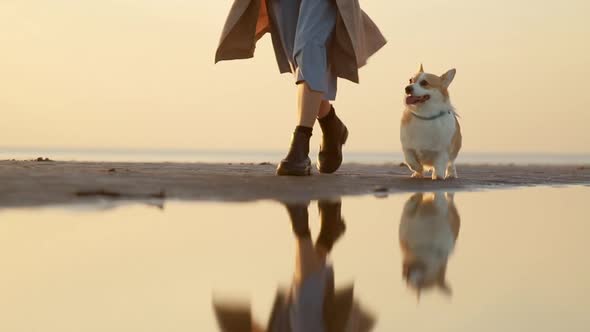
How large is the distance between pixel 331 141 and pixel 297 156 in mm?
1094

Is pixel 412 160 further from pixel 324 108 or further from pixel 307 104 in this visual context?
pixel 307 104

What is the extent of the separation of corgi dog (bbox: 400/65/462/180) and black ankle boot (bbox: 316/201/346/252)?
2.29 meters

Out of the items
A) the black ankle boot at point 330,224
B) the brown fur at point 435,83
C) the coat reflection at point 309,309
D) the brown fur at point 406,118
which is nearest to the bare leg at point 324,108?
the brown fur at point 406,118

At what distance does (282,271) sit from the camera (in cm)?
178

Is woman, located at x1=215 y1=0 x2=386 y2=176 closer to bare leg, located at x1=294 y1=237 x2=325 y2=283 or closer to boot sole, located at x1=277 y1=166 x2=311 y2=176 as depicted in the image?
boot sole, located at x1=277 y1=166 x2=311 y2=176

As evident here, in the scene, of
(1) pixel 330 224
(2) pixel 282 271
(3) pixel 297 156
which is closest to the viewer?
(2) pixel 282 271

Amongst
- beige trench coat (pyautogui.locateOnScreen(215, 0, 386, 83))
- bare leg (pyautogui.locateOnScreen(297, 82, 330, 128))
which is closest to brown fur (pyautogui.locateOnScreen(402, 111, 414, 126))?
beige trench coat (pyautogui.locateOnScreen(215, 0, 386, 83))

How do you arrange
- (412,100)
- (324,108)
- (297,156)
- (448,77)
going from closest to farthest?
(297,156) → (412,100) → (448,77) → (324,108)

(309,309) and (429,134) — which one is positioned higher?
(429,134)

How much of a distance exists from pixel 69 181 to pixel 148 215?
1573mm

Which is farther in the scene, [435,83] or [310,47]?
[435,83]

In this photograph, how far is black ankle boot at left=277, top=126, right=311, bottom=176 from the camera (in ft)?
18.0

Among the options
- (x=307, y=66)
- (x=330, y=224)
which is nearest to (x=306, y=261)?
(x=330, y=224)

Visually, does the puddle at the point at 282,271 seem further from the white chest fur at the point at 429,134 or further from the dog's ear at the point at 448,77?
the dog's ear at the point at 448,77
